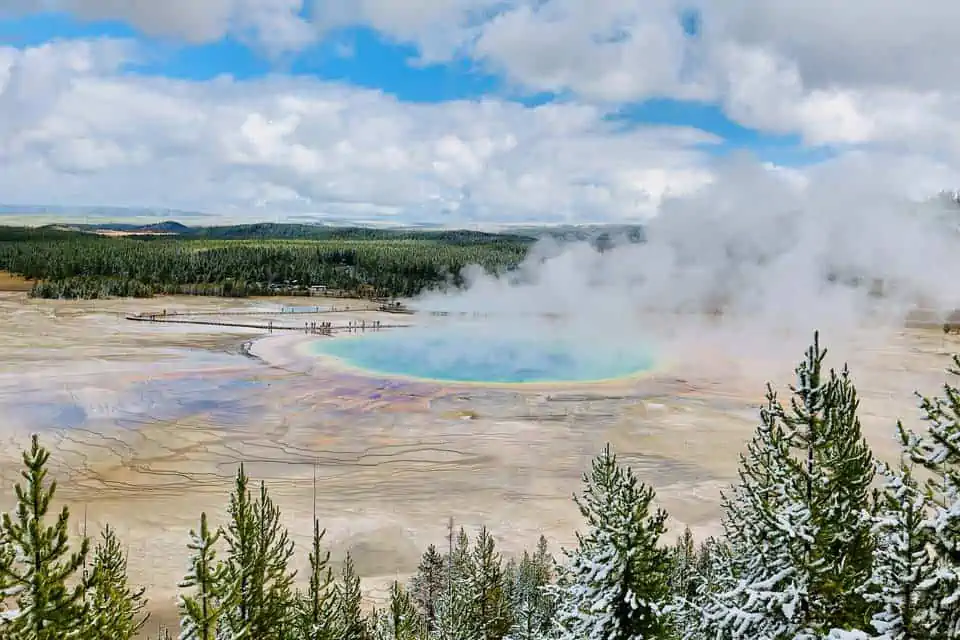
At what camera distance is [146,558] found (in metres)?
17.4

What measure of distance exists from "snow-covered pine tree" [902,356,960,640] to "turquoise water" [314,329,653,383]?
3275cm

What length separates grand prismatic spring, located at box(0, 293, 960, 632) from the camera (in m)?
20.0

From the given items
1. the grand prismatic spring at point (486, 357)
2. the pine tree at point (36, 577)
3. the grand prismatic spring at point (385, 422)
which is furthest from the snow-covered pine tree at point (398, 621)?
the grand prismatic spring at point (486, 357)

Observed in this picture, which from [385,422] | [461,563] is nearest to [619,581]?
[461,563]

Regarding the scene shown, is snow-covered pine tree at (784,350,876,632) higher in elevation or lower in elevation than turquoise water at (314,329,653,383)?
higher

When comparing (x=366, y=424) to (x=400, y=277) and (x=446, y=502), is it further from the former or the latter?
(x=400, y=277)

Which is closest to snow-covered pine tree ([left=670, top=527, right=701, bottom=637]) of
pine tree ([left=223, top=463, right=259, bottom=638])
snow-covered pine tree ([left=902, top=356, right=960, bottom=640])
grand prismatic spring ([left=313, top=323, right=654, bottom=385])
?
pine tree ([left=223, top=463, right=259, bottom=638])

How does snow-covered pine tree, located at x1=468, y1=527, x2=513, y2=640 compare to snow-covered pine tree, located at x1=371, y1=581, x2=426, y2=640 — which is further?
snow-covered pine tree, located at x1=468, y1=527, x2=513, y2=640

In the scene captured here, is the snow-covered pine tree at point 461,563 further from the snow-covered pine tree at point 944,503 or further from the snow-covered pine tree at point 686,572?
the snow-covered pine tree at point 944,503

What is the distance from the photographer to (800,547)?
5602 millimetres

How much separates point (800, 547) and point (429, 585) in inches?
510

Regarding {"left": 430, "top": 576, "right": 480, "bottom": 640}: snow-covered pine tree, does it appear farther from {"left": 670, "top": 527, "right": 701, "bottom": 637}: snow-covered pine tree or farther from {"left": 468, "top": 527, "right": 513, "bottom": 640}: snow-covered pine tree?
{"left": 670, "top": 527, "right": 701, "bottom": 637}: snow-covered pine tree

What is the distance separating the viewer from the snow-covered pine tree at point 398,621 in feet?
33.8

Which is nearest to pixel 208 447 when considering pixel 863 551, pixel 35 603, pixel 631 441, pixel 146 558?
pixel 146 558
